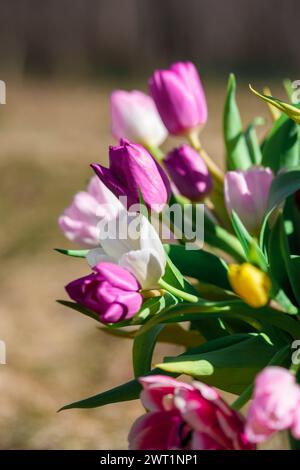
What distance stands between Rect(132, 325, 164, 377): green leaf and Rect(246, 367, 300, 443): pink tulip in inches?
4.2

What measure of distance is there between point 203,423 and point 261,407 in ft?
0.11

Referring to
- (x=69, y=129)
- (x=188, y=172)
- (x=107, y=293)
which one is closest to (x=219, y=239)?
(x=188, y=172)

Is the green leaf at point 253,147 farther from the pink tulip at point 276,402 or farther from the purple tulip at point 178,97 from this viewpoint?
the pink tulip at point 276,402

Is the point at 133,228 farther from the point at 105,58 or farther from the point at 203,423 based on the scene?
the point at 105,58

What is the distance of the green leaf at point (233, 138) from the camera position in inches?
18.1

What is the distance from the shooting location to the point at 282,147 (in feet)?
1.43

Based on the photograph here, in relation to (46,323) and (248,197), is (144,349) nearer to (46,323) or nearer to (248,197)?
(248,197)

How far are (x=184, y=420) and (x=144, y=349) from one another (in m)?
0.07

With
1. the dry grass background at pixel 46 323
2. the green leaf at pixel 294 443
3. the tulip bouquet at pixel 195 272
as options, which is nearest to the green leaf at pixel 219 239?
the tulip bouquet at pixel 195 272

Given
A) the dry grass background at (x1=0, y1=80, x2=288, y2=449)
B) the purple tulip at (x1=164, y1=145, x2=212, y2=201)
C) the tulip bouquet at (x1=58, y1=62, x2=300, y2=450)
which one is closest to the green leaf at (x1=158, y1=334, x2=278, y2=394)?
the tulip bouquet at (x1=58, y1=62, x2=300, y2=450)

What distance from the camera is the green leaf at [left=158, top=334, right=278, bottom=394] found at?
34 centimetres

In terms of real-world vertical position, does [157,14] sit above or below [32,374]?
above

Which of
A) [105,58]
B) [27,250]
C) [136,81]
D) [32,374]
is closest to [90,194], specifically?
[32,374]
